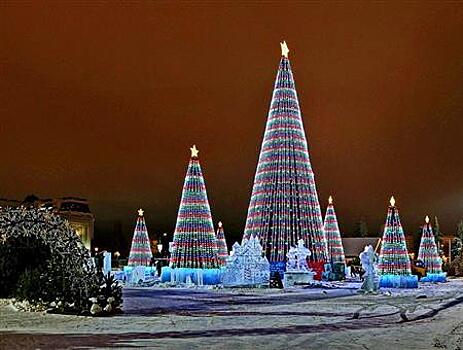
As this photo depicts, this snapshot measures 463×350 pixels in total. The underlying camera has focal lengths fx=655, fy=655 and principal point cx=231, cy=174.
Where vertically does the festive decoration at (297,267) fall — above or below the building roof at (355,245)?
below

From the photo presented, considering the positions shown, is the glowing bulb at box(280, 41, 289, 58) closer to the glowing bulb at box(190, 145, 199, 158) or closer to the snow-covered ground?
the glowing bulb at box(190, 145, 199, 158)

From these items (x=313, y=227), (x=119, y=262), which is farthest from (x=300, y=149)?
(x=119, y=262)

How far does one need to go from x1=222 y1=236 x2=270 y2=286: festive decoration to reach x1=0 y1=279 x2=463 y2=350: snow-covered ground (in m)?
17.2

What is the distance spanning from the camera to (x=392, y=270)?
41438 millimetres

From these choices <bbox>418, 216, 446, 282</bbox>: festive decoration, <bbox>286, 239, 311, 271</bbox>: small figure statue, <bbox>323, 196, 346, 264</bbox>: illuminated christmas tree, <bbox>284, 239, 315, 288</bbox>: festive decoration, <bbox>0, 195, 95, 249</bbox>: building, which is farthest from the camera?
<bbox>0, 195, 95, 249</bbox>: building

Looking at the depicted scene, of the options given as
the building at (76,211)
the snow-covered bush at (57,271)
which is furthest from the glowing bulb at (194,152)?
the building at (76,211)

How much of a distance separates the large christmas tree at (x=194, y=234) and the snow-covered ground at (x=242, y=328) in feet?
67.1

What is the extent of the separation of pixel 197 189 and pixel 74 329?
1114 inches

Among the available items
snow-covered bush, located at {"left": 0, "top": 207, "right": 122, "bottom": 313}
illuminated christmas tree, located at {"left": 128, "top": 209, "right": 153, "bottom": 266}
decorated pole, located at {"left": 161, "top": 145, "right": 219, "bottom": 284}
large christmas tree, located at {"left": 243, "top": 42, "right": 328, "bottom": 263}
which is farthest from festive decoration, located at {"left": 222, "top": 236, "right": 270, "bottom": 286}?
snow-covered bush, located at {"left": 0, "top": 207, "right": 122, "bottom": 313}

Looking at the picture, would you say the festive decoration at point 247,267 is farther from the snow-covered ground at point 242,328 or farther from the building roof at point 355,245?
the building roof at point 355,245

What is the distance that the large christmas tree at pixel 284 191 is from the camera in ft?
140

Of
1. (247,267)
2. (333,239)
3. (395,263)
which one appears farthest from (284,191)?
(333,239)

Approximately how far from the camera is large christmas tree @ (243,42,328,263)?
4272 centimetres

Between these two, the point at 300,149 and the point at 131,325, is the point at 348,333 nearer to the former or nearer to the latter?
the point at 131,325
